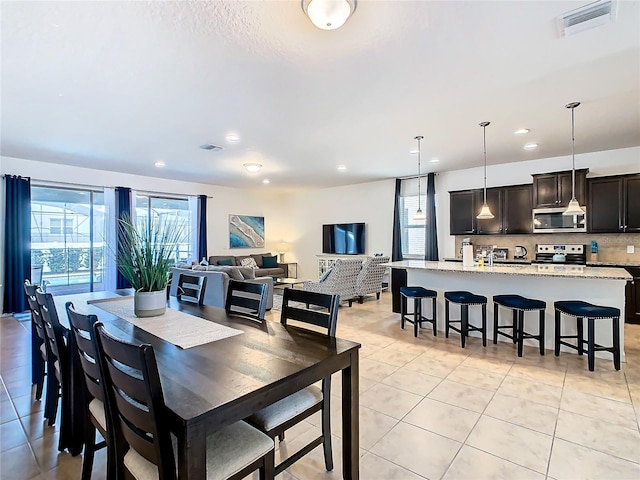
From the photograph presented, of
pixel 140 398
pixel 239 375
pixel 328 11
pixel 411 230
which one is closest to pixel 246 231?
pixel 411 230

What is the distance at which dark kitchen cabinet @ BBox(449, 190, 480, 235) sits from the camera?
630cm

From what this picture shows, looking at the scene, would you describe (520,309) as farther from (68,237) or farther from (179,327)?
(68,237)

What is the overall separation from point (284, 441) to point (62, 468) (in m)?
1.26

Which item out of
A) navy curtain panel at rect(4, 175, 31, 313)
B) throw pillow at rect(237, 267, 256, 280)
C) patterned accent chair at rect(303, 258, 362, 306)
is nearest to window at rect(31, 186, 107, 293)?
navy curtain panel at rect(4, 175, 31, 313)

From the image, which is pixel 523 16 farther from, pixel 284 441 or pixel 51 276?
pixel 51 276

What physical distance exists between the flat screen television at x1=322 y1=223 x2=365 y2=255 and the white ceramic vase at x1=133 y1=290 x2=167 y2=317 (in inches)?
244

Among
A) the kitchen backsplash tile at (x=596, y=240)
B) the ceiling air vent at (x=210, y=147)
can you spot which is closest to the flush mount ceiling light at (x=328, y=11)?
the ceiling air vent at (x=210, y=147)

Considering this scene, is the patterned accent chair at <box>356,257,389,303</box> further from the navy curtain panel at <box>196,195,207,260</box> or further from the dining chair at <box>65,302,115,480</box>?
the dining chair at <box>65,302,115,480</box>

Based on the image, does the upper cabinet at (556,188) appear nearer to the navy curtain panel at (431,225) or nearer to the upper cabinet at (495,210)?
the upper cabinet at (495,210)

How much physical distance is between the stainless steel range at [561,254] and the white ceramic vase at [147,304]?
230 inches

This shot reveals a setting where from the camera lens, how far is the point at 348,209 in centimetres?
855

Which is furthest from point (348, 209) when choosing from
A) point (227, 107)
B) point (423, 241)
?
point (227, 107)

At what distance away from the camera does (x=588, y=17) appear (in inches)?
80.6

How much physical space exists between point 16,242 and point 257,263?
15.9ft
